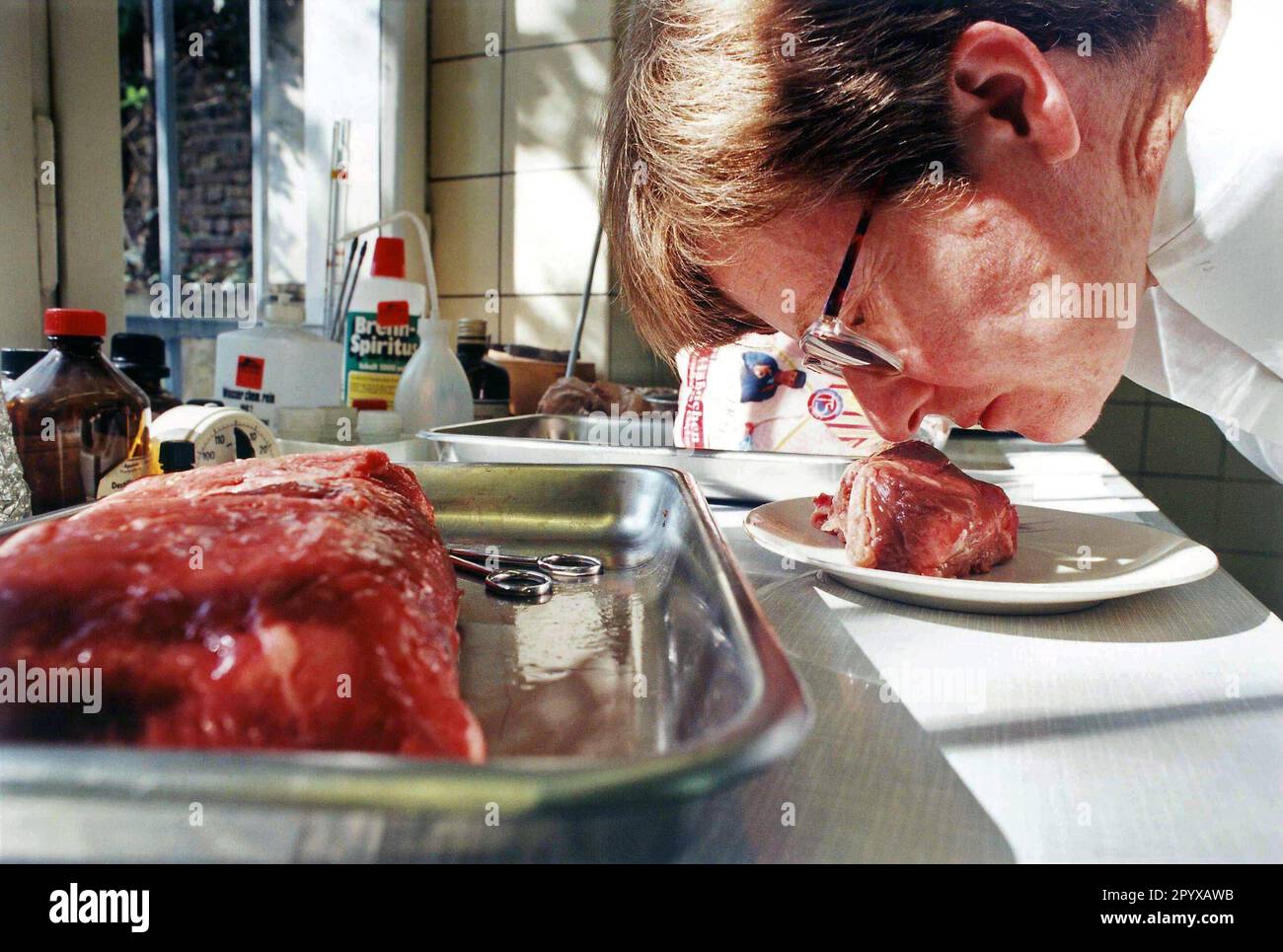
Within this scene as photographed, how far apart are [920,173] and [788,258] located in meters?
0.13

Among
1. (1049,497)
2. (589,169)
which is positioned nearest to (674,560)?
(1049,497)

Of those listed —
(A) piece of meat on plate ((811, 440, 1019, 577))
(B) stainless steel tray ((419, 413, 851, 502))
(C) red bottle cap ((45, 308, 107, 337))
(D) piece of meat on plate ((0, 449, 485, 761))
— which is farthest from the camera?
(B) stainless steel tray ((419, 413, 851, 502))

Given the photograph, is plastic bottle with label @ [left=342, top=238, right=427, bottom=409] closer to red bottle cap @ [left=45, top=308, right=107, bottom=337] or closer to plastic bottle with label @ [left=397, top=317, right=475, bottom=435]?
plastic bottle with label @ [left=397, top=317, right=475, bottom=435]

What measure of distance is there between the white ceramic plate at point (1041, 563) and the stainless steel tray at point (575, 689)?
117 mm

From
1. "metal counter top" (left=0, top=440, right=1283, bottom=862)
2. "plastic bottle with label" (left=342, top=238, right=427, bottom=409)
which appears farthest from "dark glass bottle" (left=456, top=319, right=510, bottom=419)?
"metal counter top" (left=0, top=440, right=1283, bottom=862)

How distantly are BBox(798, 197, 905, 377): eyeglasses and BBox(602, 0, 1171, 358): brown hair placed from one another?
61 millimetres

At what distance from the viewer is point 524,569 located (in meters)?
0.70

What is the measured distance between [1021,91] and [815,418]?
642 mm

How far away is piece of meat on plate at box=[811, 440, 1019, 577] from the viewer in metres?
0.70

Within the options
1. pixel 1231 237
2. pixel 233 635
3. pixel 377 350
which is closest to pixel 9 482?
pixel 233 635

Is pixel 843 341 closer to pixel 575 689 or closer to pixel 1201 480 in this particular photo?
pixel 575 689

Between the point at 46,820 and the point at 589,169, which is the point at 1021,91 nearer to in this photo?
the point at 46,820

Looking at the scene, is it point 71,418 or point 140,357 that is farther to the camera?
point 140,357

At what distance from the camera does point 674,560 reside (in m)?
0.66
